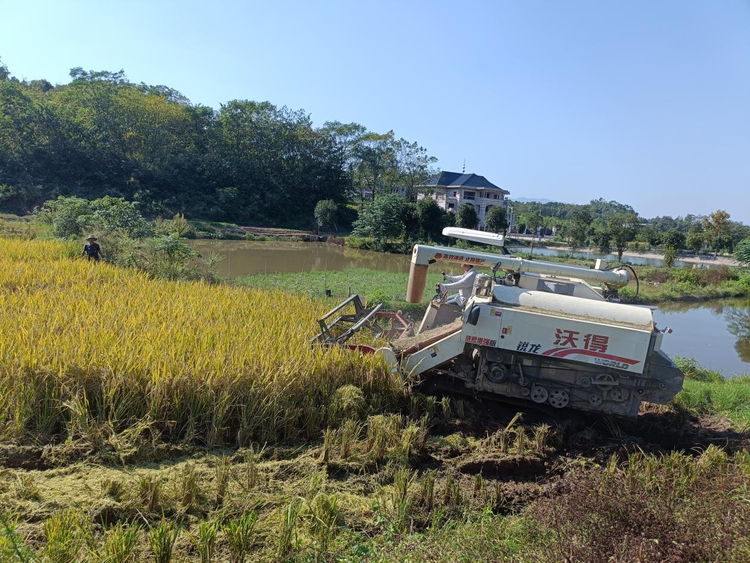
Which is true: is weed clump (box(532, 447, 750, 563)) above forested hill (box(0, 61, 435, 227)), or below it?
below

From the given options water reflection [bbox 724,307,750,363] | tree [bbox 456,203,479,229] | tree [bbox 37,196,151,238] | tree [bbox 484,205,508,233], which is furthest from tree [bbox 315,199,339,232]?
water reflection [bbox 724,307,750,363]

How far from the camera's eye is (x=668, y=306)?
64.5 ft

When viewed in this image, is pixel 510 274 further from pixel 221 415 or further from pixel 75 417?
pixel 75 417

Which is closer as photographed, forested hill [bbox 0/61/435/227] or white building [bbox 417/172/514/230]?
forested hill [bbox 0/61/435/227]

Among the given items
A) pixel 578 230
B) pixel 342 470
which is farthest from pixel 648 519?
pixel 578 230

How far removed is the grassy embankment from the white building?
47.4m

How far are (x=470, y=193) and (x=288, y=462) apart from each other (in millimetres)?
51457

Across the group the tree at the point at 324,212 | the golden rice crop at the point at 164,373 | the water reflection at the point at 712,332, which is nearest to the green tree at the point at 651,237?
the water reflection at the point at 712,332

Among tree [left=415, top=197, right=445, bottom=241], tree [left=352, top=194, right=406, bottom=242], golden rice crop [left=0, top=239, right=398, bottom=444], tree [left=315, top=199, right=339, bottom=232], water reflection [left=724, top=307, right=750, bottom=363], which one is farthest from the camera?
tree [left=315, top=199, right=339, bottom=232]

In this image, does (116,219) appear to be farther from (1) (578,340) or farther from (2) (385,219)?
(2) (385,219)

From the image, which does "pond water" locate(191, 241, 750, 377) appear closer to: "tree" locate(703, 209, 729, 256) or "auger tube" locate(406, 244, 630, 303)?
"auger tube" locate(406, 244, 630, 303)

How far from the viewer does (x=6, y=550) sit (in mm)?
2451

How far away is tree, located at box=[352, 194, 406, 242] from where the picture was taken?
33.2 m

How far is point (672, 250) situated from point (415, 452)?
31.5 metres
